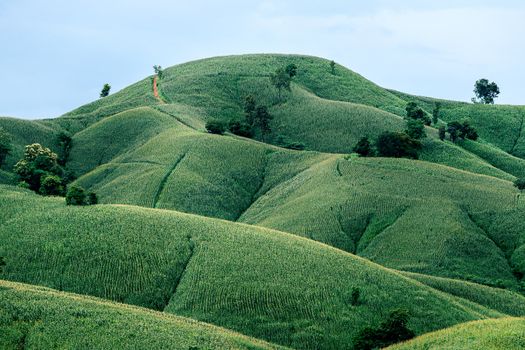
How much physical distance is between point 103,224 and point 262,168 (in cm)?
6168

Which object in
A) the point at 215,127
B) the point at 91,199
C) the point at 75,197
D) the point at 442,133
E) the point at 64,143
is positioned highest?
the point at 442,133

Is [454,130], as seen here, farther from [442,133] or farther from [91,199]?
[91,199]

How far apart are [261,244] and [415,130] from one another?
82.2 m

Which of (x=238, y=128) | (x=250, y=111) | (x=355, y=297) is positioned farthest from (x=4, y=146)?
(x=355, y=297)

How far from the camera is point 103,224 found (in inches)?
4104

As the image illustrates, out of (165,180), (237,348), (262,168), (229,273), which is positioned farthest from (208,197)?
(237,348)

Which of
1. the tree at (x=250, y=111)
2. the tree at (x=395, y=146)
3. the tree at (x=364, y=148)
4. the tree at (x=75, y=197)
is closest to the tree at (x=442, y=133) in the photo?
the tree at (x=395, y=146)

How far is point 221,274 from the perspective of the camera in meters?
93.8

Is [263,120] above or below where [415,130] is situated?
below

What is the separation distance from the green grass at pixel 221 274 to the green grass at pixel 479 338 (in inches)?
571

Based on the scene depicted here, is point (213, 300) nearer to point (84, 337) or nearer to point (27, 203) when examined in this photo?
point (84, 337)

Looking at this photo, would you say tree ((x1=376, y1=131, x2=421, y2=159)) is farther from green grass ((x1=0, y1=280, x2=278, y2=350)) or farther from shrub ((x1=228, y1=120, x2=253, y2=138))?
green grass ((x1=0, y1=280, x2=278, y2=350))

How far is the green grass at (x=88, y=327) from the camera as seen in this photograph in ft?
220

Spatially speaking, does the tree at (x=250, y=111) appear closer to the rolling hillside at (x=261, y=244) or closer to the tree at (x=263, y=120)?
the tree at (x=263, y=120)
